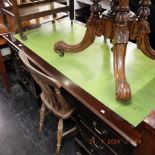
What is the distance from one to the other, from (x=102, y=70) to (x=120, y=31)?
0.23 meters

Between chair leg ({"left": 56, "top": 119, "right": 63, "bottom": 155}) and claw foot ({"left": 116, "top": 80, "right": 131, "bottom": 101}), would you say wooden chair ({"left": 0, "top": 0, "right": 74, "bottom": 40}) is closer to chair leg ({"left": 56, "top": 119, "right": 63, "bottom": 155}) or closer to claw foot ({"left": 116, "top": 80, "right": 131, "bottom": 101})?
chair leg ({"left": 56, "top": 119, "right": 63, "bottom": 155})

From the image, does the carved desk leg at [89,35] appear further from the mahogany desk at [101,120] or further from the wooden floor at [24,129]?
the wooden floor at [24,129]

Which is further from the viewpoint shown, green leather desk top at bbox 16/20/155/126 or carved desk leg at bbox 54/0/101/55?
carved desk leg at bbox 54/0/101/55

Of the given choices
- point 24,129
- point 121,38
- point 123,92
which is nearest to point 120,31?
point 121,38

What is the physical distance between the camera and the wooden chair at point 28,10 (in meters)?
1.31

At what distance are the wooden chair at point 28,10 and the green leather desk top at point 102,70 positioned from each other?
135 mm

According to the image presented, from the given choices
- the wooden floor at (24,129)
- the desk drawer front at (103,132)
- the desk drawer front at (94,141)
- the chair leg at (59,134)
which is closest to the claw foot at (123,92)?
the desk drawer front at (103,132)

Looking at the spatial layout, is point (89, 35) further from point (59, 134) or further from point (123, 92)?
point (59, 134)

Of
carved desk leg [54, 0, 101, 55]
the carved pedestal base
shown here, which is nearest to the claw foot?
the carved pedestal base

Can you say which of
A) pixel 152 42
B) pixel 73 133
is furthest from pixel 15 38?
pixel 152 42

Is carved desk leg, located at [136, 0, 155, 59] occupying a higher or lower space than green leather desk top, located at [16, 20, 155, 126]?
higher

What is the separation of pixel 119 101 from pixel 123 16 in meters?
0.39

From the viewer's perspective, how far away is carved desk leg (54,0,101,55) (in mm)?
1016

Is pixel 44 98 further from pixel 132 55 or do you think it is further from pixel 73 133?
pixel 132 55
